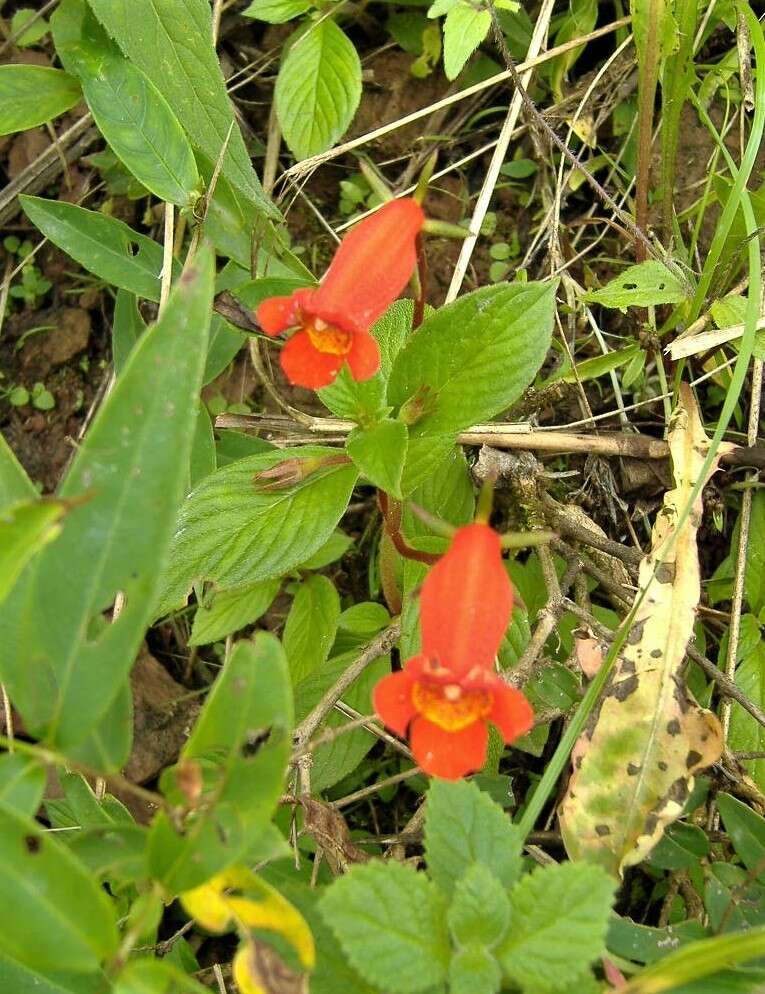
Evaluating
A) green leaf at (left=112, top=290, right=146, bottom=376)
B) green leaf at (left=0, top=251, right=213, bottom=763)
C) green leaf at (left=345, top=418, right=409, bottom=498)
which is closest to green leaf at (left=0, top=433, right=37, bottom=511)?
green leaf at (left=0, top=251, right=213, bottom=763)

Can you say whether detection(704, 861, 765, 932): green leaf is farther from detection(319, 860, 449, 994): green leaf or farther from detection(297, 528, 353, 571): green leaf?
detection(297, 528, 353, 571): green leaf

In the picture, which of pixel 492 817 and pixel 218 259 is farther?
pixel 218 259

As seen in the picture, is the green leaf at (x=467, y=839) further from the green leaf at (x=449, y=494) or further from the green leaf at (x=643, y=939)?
the green leaf at (x=449, y=494)

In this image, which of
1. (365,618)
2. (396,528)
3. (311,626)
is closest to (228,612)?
(311,626)

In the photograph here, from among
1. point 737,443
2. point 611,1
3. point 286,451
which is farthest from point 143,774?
point 611,1

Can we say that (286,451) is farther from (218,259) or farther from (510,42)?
(510,42)

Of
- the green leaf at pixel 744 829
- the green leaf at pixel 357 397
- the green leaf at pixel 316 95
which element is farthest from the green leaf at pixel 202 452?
the green leaf at pixel 744 829
